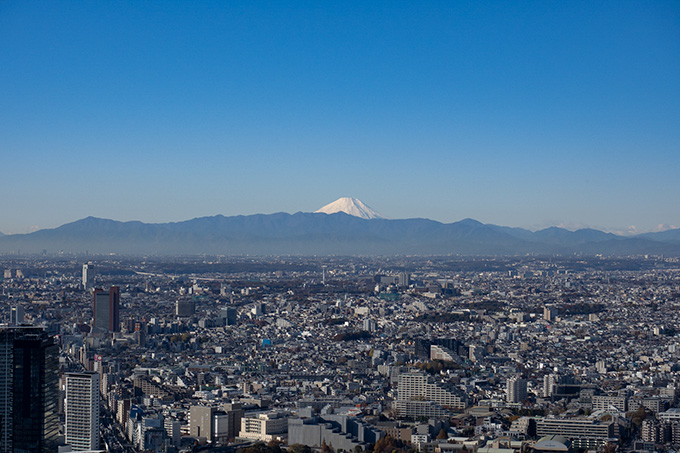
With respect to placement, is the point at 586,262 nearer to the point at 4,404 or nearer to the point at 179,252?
the point at 179,252

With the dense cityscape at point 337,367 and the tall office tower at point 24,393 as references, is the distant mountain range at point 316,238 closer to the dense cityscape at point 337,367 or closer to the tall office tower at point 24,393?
the dense cityscape at point 337,367

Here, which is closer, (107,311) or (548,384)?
(548,384)

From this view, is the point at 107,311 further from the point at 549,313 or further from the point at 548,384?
the point at 548,384

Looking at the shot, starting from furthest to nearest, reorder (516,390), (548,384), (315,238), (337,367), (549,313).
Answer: (315,238)
(549,313)
(337,367)
(548,384)
(516,390)

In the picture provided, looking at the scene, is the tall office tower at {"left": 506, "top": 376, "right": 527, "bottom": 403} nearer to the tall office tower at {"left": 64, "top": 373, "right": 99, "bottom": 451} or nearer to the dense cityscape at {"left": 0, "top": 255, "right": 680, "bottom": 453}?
the dense cityscape at {"left": 0, "top": 255, "right": 680, "bottom": 453}

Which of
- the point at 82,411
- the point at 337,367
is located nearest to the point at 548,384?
the point at 337,367

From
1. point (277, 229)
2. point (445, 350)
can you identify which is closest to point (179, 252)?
point (277, 229)
